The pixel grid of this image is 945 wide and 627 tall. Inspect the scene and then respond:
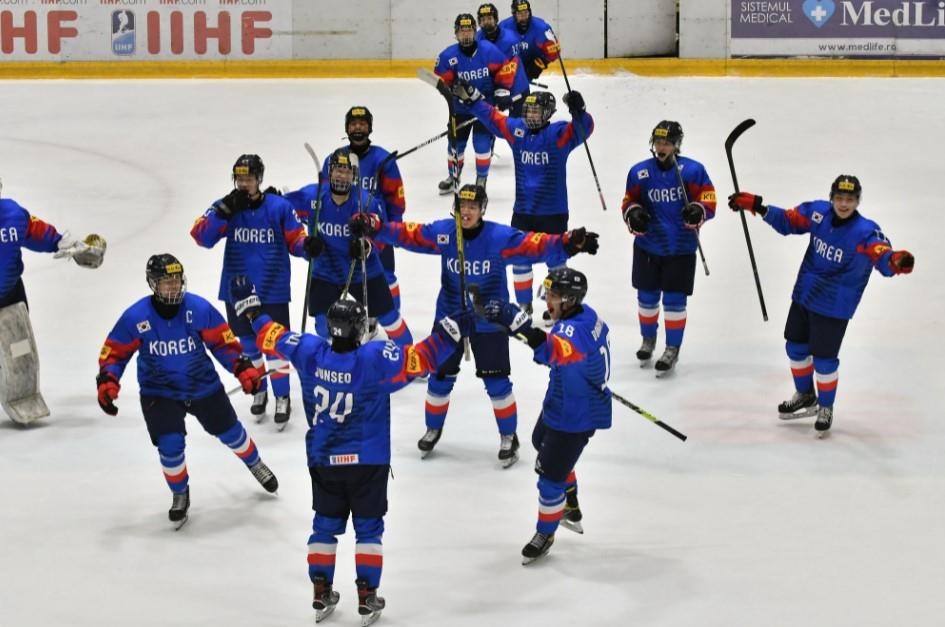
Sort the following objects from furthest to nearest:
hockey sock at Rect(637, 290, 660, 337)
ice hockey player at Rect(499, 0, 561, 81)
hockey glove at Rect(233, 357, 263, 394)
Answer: ice hockey player at Rect(499, 0, 561, 81)
hockey sock at Rect(637, 290, 660, 337)
hockey glove at Rect(233, 357, 263, 394)

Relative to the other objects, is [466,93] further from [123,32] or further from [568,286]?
[123,32]

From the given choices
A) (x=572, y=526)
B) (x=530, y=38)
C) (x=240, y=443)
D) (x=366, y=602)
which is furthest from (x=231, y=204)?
(x=530, y=38)

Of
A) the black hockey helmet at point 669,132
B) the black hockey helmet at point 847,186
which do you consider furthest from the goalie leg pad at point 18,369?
the black hockey helmet at point 847,186

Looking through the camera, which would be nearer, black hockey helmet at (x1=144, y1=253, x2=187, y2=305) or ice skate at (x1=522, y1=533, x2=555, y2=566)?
ice skate at (x1=522, y1=533, x2=555, y2=566)

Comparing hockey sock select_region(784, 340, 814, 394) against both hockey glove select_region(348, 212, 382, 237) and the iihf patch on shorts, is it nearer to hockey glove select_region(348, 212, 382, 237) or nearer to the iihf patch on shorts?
hockey glove select_region(348, 212, 382, 237)

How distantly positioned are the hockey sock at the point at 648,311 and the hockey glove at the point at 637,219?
1.63 ft

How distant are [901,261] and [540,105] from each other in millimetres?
2687

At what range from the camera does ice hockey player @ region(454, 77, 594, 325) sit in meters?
10.2

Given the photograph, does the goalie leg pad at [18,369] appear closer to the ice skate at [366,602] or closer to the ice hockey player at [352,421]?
the ice hockey player at [352,421]

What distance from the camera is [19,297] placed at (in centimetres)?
910

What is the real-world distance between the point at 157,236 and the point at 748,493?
563 centimetres

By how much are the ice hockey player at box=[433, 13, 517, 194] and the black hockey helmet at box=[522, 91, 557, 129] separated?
247cm

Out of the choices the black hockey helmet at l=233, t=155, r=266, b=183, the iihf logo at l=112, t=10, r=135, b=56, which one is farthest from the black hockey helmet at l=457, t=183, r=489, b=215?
the iihf logo at l=112, t=10, r=135, b=56

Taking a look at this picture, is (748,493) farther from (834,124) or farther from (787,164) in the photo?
(834,124)
